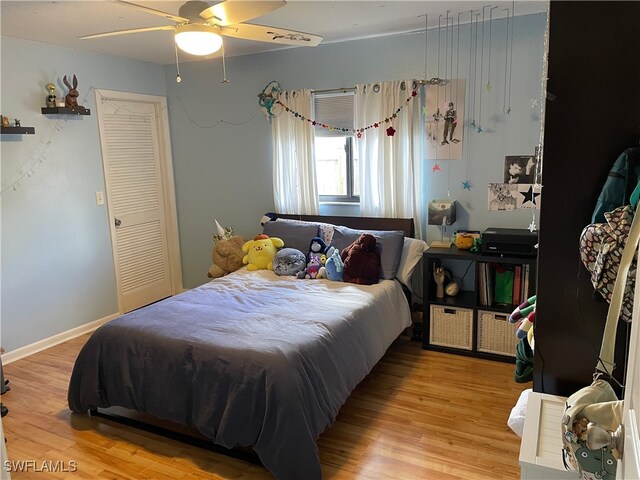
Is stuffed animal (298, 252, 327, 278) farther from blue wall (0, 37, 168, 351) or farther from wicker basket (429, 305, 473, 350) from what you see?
blue wall (0, 37, 168, 351)

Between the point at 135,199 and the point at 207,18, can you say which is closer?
the point at 207,18

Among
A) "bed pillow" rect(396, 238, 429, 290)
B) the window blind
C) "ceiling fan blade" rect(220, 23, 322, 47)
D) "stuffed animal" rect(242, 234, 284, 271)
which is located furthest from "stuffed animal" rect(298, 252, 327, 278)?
"ceiling fan blade" rect(220, 23, 322, 47)

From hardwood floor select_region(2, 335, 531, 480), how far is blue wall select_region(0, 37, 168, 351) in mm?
720

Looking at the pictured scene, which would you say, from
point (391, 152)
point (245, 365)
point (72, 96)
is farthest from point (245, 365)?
point (72, 96)

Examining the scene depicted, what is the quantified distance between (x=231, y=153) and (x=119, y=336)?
2438 mm

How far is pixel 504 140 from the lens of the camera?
11.7ft

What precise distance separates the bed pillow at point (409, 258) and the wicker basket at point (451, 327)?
29 cm

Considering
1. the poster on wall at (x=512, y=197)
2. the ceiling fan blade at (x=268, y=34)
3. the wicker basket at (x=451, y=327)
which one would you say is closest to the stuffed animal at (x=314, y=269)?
the wicker basket at (x=451, y=327)

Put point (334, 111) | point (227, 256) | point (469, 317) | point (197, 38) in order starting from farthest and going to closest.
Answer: point (227, 256), point (334, 111), point (469, 317), point (197, 38)

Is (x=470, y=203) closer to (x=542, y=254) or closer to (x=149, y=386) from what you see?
(x=542, y=254)

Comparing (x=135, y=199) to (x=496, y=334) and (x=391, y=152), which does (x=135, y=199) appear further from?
(x=496, y=334)

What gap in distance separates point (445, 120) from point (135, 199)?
9.70 ft

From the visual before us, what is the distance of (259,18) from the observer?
3.21 metres

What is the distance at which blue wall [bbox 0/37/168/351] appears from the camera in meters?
3.61
